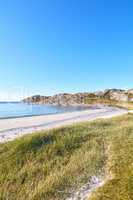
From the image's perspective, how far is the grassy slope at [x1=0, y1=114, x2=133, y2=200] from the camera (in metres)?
5.82

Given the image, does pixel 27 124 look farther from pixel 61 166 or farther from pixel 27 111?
pixel 27 111

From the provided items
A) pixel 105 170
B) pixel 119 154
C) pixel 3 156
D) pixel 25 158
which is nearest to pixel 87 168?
pixel 105 170

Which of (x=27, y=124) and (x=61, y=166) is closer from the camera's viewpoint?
(x=61, y=166)

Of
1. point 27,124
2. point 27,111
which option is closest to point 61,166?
point 27,124

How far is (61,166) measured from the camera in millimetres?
7598

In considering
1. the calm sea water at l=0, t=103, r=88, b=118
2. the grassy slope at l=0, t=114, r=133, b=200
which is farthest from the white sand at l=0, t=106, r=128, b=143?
the calm sea water at l=0, t=103, r=88, b=118

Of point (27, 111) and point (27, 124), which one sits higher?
point (27, 124)

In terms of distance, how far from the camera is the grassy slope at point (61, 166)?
5.82m

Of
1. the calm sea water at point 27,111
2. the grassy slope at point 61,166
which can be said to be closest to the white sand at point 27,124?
the grassy slope at point 61,166

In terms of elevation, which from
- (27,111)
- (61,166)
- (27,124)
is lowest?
(27,111)

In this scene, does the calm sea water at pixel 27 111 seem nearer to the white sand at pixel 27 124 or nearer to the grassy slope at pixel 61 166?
the white sand at pixel 27 124

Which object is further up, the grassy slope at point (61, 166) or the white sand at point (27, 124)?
the grassy slope at point (61, 166)

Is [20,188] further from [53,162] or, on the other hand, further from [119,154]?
[119,154]

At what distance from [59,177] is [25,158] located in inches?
79.1
